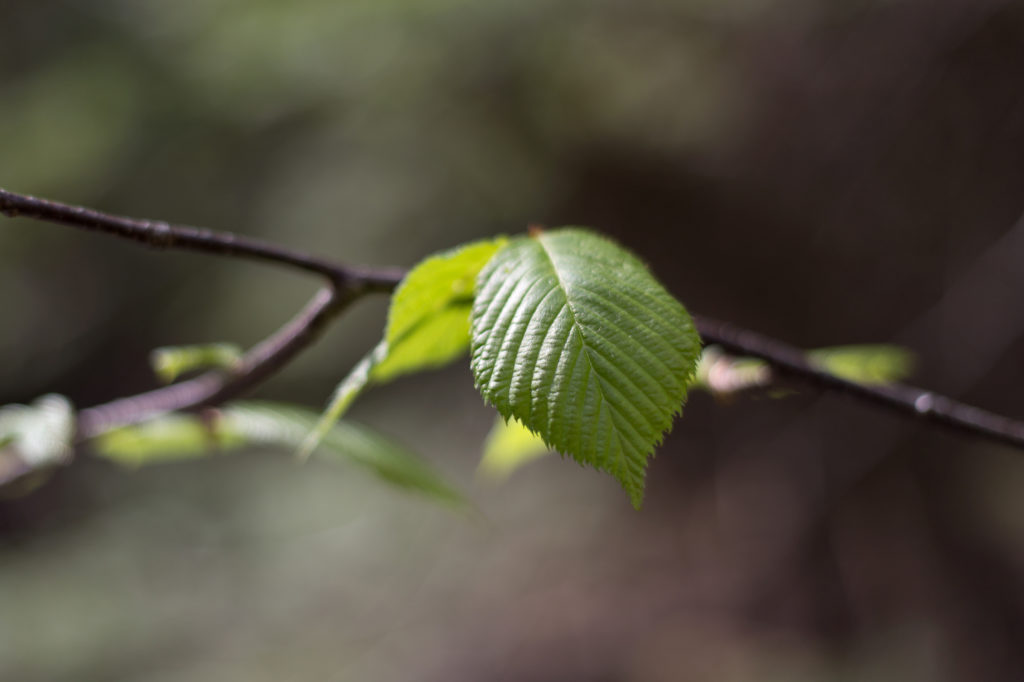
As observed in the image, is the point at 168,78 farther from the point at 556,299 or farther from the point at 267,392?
the point at 556,299

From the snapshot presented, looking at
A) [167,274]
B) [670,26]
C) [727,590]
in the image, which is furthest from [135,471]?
[670,26]

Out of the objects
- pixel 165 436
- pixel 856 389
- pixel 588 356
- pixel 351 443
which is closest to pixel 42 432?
pixel 165 436

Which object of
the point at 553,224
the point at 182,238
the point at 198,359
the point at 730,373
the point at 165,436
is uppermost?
the point at 182,238

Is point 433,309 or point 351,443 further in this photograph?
point 351,443

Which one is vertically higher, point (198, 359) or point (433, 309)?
point (433, 309)

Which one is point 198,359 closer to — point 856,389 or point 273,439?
point 273,439

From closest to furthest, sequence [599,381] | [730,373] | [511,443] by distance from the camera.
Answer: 1. [599,381]
2. [730,373]
3. [511,443]
